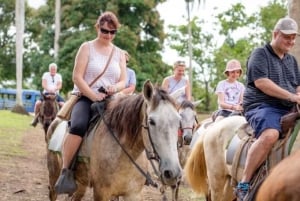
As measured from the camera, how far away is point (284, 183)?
13.4 feet

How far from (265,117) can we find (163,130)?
1.05 meters

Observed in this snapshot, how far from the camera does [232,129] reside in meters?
7.32

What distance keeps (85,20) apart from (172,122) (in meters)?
36.9

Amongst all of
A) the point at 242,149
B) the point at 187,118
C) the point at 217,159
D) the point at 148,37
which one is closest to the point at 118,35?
the point at 148,37

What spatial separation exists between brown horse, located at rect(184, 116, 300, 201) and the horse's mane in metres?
1.39

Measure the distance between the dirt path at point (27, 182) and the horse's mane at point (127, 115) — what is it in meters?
3.82

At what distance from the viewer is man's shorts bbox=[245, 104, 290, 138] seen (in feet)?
19.2

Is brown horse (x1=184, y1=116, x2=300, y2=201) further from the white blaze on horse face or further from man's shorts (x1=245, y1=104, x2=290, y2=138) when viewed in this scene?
the white blaze on horse face

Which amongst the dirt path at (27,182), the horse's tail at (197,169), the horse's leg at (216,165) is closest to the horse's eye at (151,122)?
the horse's leg at (216,165)

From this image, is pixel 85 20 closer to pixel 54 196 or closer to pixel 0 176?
pixel 0 176

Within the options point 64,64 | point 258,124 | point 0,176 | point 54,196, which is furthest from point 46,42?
point 258,124

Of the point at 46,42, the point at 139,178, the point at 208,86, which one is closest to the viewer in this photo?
the point at 139,178

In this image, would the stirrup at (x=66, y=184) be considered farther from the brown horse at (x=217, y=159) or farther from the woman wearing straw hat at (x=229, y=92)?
the woman wearing straw hat at (x=229, y=92)

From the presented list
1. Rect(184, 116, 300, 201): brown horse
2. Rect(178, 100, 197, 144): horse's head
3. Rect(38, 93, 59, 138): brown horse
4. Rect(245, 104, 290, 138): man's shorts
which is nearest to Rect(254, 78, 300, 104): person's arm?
Rect(245, 104, 290, 138): man's shorts
